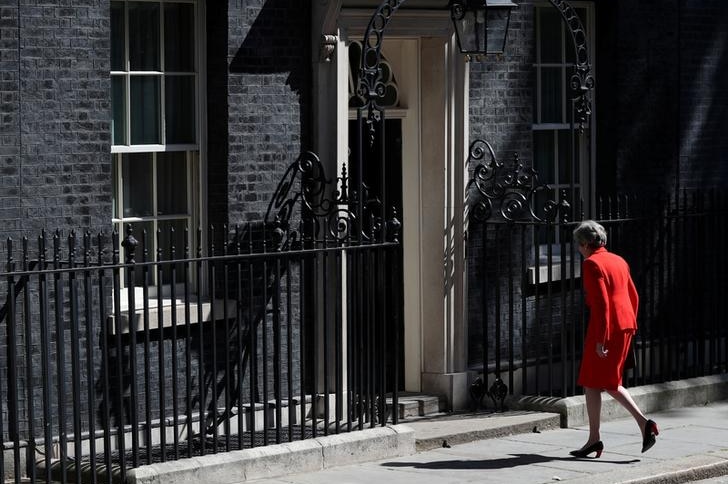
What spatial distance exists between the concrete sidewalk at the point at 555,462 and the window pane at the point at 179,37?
119 inches

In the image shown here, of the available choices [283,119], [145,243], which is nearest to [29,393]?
[145,243]

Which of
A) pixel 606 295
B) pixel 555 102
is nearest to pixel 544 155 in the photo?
pixel 555 102

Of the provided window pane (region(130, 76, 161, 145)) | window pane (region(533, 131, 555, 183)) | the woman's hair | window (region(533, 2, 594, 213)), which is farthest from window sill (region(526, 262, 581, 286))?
window pane (region(130, 76, 161, 145))

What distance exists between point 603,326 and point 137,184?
3310 millimetres

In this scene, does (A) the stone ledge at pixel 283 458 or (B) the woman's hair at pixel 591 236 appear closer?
(A) the stone ledge at pixel 283 458

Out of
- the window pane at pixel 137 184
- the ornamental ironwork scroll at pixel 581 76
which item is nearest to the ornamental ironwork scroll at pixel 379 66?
the ornamental ironwork scroll at pixel 581 76

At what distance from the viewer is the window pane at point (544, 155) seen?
1348 cm

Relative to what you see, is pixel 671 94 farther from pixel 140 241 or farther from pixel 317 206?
pixel 140 241

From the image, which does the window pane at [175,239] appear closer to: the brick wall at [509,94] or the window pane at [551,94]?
the brick wall at [509,94]

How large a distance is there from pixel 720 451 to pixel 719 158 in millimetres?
4519

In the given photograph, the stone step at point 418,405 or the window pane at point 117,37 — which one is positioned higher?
the window pane at point 117,37

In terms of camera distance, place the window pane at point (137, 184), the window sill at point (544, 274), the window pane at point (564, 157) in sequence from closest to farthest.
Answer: the window pane at point (137, 184) < the window sill at point (544, 274) < the window pane at point (564, 157)

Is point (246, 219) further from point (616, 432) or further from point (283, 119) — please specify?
point (616, 432)

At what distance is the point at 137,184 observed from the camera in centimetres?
1070
